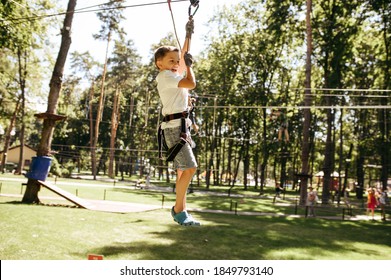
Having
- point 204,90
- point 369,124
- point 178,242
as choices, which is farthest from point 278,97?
point 178,242

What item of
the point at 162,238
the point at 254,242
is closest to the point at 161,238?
the point at 162,238

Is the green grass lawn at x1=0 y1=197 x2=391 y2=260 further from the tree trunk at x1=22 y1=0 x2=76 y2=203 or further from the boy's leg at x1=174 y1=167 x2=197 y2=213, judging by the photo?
the boy's leg at x1=174 y1=167 x2=197 y2=213

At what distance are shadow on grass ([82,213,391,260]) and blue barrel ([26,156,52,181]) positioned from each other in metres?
6.38

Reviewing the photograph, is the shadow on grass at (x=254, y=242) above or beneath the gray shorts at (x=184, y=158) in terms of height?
beneath

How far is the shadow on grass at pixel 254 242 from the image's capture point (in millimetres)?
10555

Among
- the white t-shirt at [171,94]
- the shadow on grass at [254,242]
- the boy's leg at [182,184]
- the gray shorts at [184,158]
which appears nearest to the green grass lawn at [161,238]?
the shadow on grass at [254,242]

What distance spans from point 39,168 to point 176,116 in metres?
13.7

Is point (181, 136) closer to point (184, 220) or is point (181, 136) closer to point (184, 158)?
point (184, 158)

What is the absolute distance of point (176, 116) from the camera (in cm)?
425

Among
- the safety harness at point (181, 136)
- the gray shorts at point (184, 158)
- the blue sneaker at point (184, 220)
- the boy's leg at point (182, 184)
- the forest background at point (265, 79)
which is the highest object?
the forest background at point (265, 79)

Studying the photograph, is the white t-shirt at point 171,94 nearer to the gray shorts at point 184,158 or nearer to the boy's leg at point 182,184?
the gray shorts at point 184,158

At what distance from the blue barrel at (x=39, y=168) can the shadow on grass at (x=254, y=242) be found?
6381 millimetres

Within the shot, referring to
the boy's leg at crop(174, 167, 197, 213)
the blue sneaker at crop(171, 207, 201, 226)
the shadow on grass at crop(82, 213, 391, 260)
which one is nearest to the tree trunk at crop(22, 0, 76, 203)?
the shadow on grass at crop(82, 213, 391, 260)

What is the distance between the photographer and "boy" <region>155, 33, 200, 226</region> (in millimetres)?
4133
